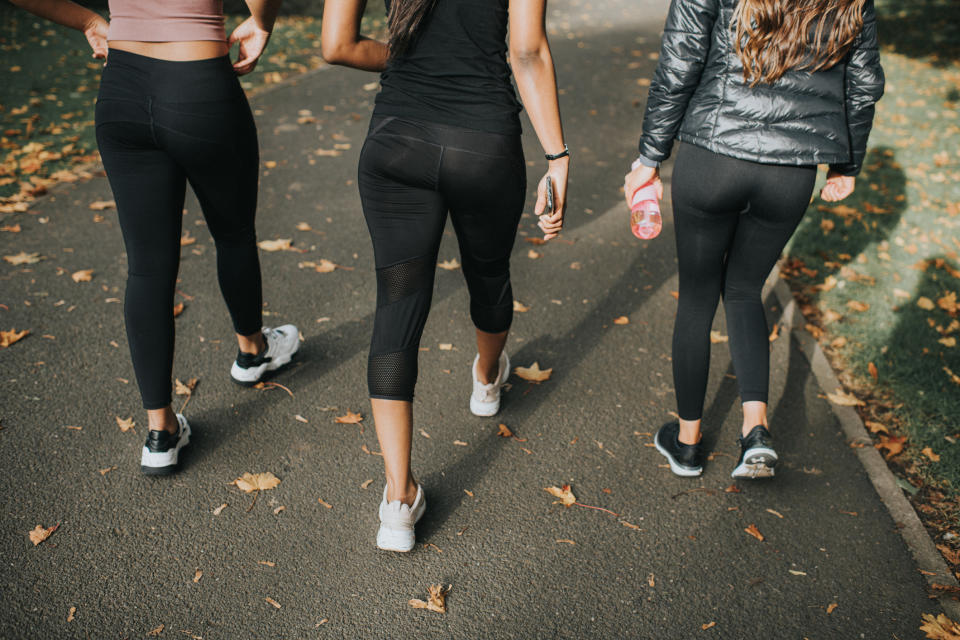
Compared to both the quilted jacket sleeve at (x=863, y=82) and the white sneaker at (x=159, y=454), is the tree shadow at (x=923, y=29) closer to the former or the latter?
the quilted jacket sleeve at (x=863, y=82)

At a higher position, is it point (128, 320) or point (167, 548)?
point (128, 320)

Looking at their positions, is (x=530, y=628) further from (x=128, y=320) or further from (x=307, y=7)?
(x=307, y=7)

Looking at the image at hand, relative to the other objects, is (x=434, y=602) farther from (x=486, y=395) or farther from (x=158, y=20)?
(x=158, y=20)

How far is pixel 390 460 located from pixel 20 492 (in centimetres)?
155

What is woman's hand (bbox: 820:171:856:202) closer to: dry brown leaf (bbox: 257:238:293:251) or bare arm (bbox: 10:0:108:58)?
bare arm (bbox: 10:0:108:58)

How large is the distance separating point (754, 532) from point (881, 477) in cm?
80

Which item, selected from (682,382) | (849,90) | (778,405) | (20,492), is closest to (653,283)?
(778,405)

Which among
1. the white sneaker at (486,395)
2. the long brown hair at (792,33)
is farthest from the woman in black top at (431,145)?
the white sneaker at (486,395)

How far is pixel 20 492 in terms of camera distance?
265 cm

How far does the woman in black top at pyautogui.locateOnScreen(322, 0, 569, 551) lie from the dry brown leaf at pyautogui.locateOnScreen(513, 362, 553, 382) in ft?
4.27

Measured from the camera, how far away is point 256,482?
277 cm

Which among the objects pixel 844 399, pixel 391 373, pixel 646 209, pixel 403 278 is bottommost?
Result: pixel 844 399

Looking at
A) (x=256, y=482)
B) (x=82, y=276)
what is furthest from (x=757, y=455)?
(x=82, y=276)

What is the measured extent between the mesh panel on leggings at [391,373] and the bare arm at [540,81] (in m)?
0.65
